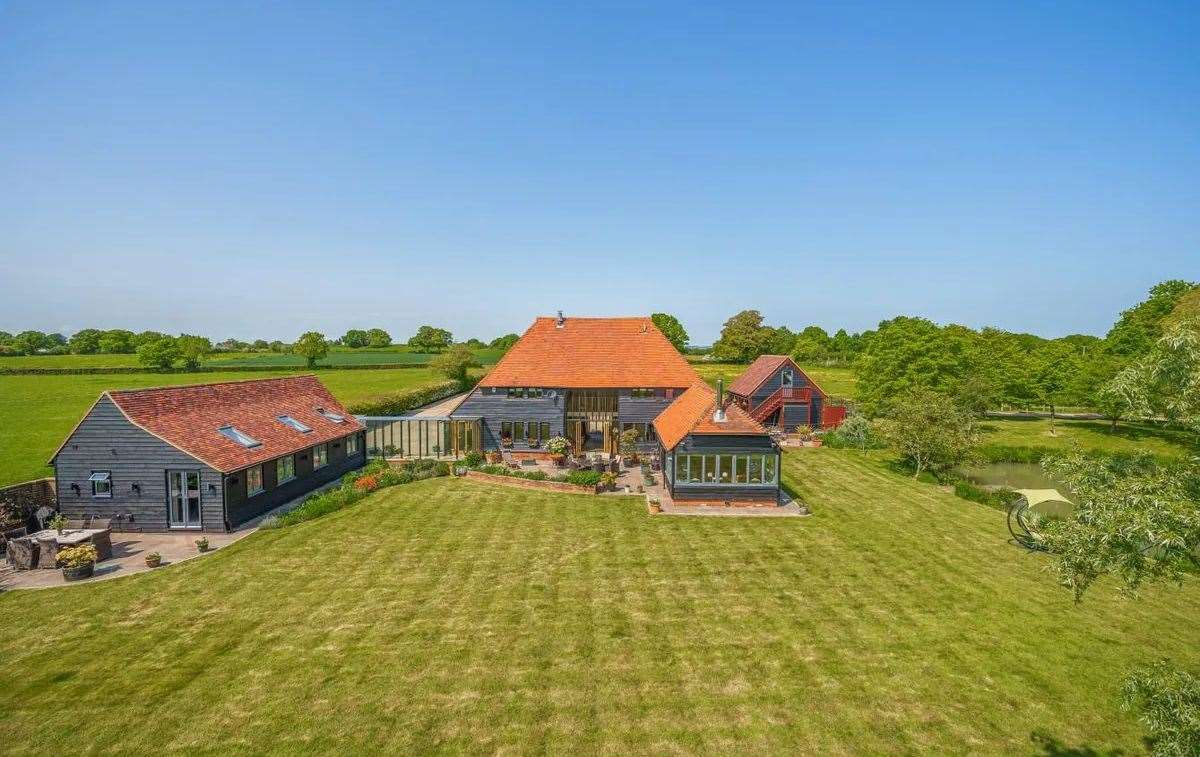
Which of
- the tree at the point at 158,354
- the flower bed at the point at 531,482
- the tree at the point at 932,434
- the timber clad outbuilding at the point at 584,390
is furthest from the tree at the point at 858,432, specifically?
the tree at the point at 158,354

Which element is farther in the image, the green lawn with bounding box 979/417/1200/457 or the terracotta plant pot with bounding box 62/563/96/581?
the green lawn with bounding box 979/417/1200/457

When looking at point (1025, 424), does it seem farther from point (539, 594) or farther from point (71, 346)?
point (71, 346)

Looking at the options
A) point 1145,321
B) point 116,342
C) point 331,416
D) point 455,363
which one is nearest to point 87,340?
point 116,342

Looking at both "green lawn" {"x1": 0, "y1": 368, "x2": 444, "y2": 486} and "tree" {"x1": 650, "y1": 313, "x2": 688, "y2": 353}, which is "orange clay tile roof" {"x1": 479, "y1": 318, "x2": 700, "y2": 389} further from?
"tree" {"x1": 650, "y1": 313, "x2": 688, "y2": 353}

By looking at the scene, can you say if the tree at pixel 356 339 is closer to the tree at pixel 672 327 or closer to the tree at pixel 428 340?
the tree at pixel 428 340

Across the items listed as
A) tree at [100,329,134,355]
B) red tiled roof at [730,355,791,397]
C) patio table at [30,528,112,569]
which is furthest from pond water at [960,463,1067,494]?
tree at [100,329,134,355]

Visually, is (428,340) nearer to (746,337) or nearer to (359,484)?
(746,337)

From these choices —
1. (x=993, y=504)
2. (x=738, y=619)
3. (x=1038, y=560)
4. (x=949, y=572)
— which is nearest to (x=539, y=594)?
(x=738, y=619)
